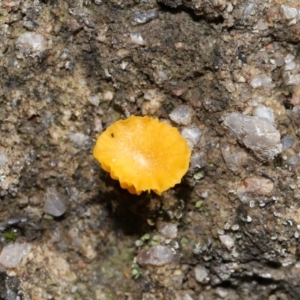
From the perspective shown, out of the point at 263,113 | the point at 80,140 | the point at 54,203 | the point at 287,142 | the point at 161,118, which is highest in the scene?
the point at 263,113

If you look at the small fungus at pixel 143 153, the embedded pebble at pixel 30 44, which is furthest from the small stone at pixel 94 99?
the embedded pebble at pixel 30 44

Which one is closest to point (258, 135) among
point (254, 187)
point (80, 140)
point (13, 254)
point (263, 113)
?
point (263, 113)

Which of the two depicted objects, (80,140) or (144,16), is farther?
(80,140)

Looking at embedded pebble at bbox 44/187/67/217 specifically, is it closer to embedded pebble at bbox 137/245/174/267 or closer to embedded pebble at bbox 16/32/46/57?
embedded pebble at bbox 137/245/174/267

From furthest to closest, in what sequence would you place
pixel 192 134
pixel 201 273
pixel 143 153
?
1. pixel 201 273
2. pixel 192 134
3. pixel 143 153

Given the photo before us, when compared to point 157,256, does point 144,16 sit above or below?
above

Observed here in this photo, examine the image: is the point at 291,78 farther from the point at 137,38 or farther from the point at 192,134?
the point at 137,38

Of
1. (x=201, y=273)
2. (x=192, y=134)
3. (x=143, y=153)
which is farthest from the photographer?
(x=201, y=273)
